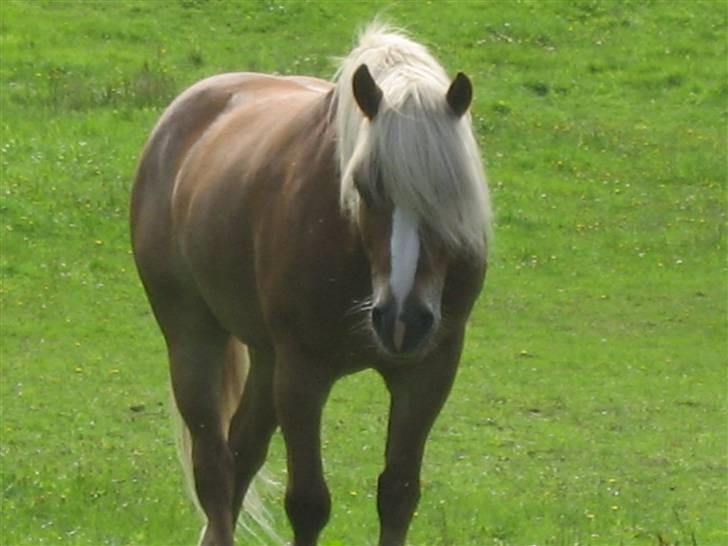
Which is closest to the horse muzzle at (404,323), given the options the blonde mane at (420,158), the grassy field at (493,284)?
the blonde mane at (420,158)

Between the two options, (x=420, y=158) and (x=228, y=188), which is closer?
(x=420, y=158)

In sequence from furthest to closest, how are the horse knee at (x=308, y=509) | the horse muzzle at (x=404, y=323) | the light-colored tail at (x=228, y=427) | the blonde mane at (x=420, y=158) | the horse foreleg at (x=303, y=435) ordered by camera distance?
the light-colored tail at (x=228, y=427) → the horse knee at (x=308, y=509) → the horse foreleg at (x=303, y=435) → the blonde mane at (x=420, y=158) → the horse muzzle at (x=404, y=323)

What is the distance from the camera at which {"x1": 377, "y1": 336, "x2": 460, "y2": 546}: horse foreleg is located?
19.1ft

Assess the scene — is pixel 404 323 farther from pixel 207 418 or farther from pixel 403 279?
pixel 207 418

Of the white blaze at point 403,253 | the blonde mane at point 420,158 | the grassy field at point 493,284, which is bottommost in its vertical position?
the grassy field at point 493,284

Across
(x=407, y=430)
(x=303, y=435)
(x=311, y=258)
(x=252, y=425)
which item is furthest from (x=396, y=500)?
(x=252, y=425)

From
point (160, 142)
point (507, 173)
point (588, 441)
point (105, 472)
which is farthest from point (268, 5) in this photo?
point (160, 142)

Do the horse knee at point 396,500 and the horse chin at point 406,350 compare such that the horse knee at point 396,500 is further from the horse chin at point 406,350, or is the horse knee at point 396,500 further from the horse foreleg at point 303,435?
the horse chin at point 406,350

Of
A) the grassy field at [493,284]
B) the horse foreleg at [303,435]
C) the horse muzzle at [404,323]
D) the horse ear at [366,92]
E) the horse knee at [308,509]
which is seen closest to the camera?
the horse muzzle at [404,323]

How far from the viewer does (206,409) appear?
282 inches

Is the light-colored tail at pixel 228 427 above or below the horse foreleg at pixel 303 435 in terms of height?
below

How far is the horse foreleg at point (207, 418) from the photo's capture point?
7.09 metres

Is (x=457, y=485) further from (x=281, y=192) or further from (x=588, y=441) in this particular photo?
(x=281, y=192)

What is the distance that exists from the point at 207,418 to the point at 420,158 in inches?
89.4
